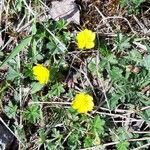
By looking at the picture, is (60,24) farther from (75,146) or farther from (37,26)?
(75,146)

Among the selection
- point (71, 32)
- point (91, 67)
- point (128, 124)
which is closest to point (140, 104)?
point (128, 124)

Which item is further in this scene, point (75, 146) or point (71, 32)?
point (71, 32)

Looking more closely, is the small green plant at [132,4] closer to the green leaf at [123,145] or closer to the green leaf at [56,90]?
the green leaf at [56,90]

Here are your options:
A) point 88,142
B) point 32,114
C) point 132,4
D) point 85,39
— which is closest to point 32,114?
point 32,114

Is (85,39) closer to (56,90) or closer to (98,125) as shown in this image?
(56,90)

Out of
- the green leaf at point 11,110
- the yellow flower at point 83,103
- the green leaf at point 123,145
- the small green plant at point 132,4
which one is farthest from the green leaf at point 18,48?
the green leaf at point 123,145
